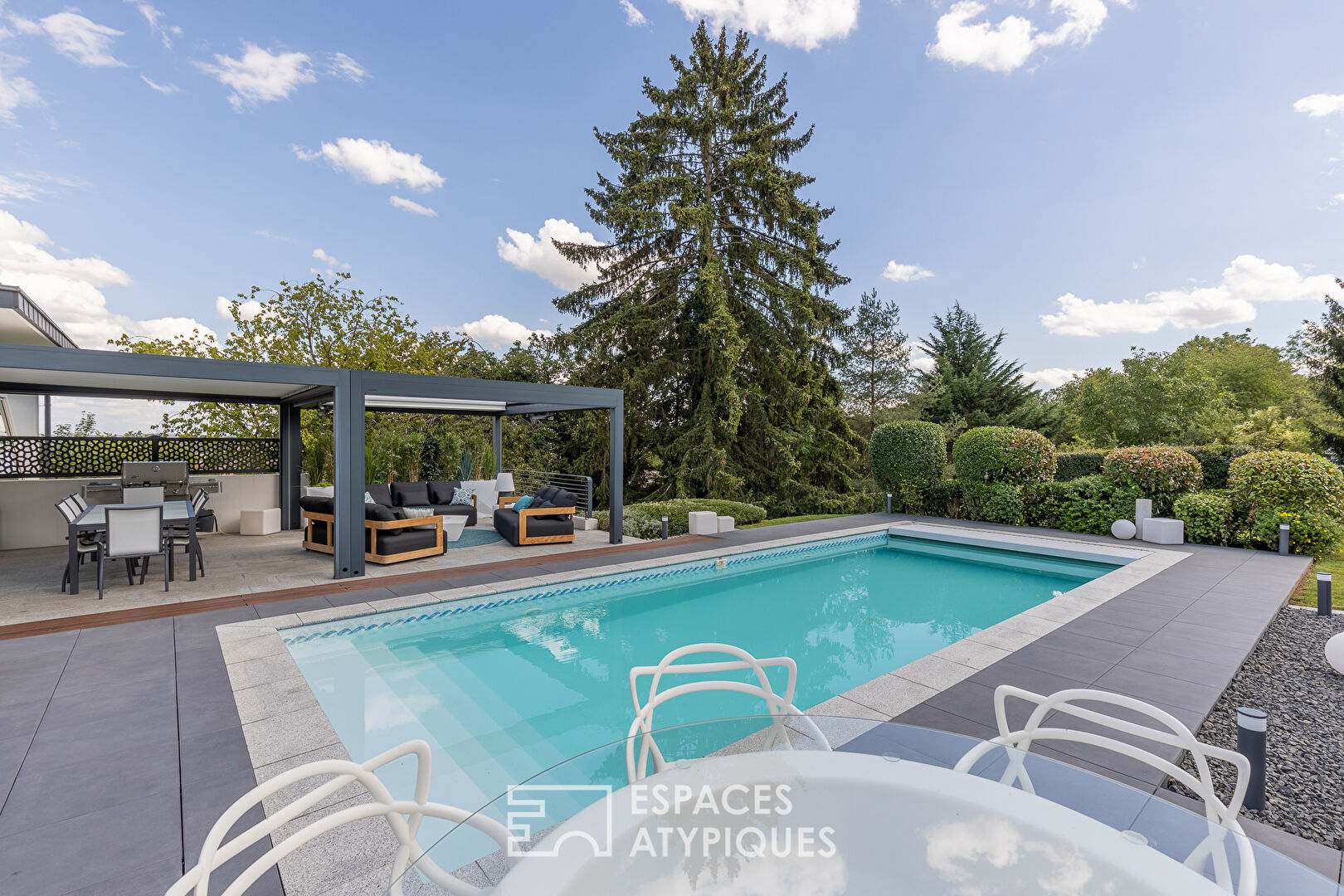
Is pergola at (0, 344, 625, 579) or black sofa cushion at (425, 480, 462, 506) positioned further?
black sofa cushion at (425, 480, 462, 506)

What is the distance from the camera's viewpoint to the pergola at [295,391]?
18.2 feet

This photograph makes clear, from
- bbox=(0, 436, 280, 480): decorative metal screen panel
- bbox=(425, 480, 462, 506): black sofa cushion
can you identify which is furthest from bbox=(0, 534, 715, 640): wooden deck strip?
bbox=(0, 436, 280, 480): decorative metal screen panel

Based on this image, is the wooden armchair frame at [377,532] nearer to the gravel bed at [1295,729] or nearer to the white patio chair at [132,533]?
the white patio chair at [132,533]

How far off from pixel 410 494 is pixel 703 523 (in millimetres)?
5492

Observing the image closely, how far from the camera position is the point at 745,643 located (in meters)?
5.31

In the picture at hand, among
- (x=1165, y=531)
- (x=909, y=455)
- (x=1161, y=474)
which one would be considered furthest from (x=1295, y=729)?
(x=909, y=455)

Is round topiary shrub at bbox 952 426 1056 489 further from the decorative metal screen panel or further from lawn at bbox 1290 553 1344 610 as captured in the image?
the decorative metal screen panel

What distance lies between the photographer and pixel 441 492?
447 inches

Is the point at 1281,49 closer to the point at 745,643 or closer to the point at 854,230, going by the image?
the point at 854,230

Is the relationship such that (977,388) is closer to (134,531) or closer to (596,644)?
(596,644)

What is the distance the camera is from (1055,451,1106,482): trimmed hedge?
12648 millimetres

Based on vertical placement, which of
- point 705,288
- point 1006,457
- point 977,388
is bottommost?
point 1006,457

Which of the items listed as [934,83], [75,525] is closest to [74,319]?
[75,525]

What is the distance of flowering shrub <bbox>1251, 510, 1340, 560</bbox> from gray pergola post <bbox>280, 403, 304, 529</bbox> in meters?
16.4
